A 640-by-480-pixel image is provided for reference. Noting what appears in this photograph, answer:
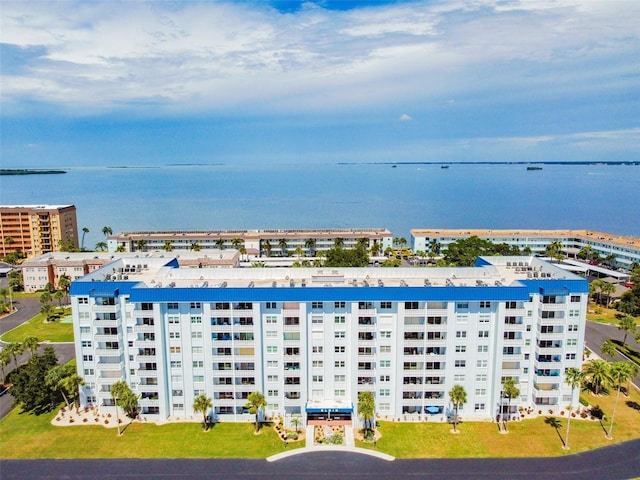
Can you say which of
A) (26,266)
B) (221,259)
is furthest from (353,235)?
(26,266)

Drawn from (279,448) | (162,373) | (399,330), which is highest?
(399,330)

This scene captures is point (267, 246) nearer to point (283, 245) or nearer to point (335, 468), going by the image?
point (283, 245)

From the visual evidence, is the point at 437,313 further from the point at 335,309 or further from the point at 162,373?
the point at 162,373

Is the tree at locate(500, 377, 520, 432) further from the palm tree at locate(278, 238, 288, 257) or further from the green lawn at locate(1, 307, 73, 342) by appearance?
the palm tree at locate(278, 238, 288, 257)

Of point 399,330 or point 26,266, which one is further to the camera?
point 26,266

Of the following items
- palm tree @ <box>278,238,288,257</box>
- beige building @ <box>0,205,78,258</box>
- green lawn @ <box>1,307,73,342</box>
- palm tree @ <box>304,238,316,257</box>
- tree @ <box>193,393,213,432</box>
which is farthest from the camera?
beige building @ <box>0,205,78,258</box>

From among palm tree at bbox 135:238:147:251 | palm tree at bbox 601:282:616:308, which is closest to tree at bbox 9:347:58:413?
palm tree at bbox 135:238:147:251
